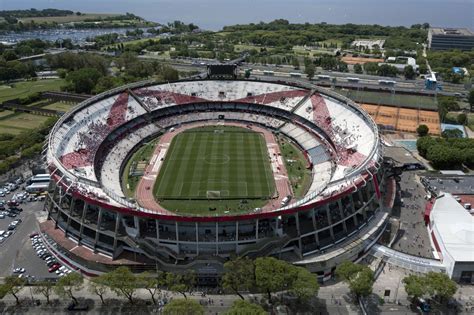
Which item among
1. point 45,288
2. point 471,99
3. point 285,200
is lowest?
point 45,288

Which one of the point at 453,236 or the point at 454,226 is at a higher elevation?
the point at 454,226

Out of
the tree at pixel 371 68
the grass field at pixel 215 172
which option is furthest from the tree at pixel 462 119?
the grass field at pixel 215 172

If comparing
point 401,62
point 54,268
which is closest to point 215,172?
point 54,268

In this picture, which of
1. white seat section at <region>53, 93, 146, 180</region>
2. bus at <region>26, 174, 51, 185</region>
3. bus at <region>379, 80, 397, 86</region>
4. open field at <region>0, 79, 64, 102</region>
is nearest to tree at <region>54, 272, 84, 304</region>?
white seat section at <region>53, 93, 146, 180</region>

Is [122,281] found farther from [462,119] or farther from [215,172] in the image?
[462,119]

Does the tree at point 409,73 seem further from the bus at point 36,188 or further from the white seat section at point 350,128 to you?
the bus at point 36,188

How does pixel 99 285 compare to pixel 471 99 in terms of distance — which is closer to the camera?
pixel 99 285

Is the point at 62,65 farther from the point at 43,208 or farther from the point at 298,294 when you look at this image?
the point at 298,294
